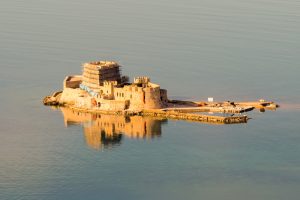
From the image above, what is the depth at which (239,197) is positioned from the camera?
15500 centimetres

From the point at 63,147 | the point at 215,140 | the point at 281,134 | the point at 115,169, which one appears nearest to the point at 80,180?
the point at 115,169

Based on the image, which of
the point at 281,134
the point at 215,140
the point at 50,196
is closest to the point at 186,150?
the point at 215,140

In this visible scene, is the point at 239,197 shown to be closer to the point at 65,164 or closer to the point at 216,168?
the point at 216,168

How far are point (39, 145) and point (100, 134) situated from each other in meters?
14.3

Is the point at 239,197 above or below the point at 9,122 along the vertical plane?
below

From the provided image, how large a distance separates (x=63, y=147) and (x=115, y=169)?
17.2 meters

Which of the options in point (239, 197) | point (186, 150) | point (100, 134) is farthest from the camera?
point (100, 134)

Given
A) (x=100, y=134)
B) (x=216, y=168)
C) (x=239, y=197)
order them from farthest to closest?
(x=100, y=134)
(x=216, y=168)
(x=239, y=197)

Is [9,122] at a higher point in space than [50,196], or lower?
higher

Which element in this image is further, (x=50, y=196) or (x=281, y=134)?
(x=281, y=134)

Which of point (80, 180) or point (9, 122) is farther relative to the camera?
point (9, 122)

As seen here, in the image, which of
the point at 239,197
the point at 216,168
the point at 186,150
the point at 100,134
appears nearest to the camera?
the point at 239,197

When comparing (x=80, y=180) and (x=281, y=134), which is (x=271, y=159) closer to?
(x=281, y=134)

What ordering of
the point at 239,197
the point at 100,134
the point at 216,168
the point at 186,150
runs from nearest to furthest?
1. the point at 239,197
2. the point at 216,168
3. the point at 186,150
4. the point at 100,134
